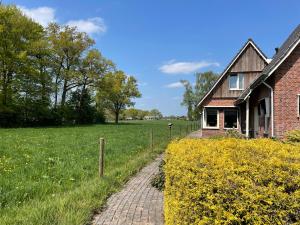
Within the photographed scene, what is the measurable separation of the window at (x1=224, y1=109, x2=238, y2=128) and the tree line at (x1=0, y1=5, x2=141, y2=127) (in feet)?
86.6

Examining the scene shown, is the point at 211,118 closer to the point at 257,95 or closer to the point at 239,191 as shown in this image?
the point at 257,95

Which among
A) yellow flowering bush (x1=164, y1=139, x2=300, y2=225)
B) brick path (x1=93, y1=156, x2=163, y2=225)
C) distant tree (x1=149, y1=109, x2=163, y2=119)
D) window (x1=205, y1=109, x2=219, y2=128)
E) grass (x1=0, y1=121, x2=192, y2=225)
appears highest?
distant tree (x1=149, y1=109, x2=163, y2=119)

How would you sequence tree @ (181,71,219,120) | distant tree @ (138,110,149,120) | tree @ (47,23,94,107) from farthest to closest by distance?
distant tree @ (138,110,149,120) < tree @ (181,71,219,120) < tree @ (47,23,94,107)

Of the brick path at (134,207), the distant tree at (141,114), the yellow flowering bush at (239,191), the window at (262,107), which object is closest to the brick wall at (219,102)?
the window at (262,107)

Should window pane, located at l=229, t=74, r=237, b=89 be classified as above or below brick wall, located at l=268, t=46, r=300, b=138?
above

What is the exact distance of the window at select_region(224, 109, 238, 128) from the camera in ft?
95.9

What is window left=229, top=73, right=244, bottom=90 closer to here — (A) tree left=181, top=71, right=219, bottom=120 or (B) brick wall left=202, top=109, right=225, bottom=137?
(B) brick wall left=202, top=109, right=225, bottom=137

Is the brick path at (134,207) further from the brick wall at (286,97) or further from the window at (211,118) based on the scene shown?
the window at (211,118)

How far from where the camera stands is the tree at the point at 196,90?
102 meters

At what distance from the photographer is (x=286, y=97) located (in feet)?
52.7

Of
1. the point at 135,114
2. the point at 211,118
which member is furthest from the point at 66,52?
the point at 135,114

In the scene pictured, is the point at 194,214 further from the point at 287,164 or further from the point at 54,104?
the point at 54,104

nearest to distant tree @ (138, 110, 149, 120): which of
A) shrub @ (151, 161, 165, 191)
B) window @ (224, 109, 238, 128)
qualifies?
window @ (224, 109, 238, 128)

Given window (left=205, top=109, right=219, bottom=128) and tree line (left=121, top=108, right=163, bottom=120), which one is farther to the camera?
tree line (left=121, top=108, right=163, bottom=120)
